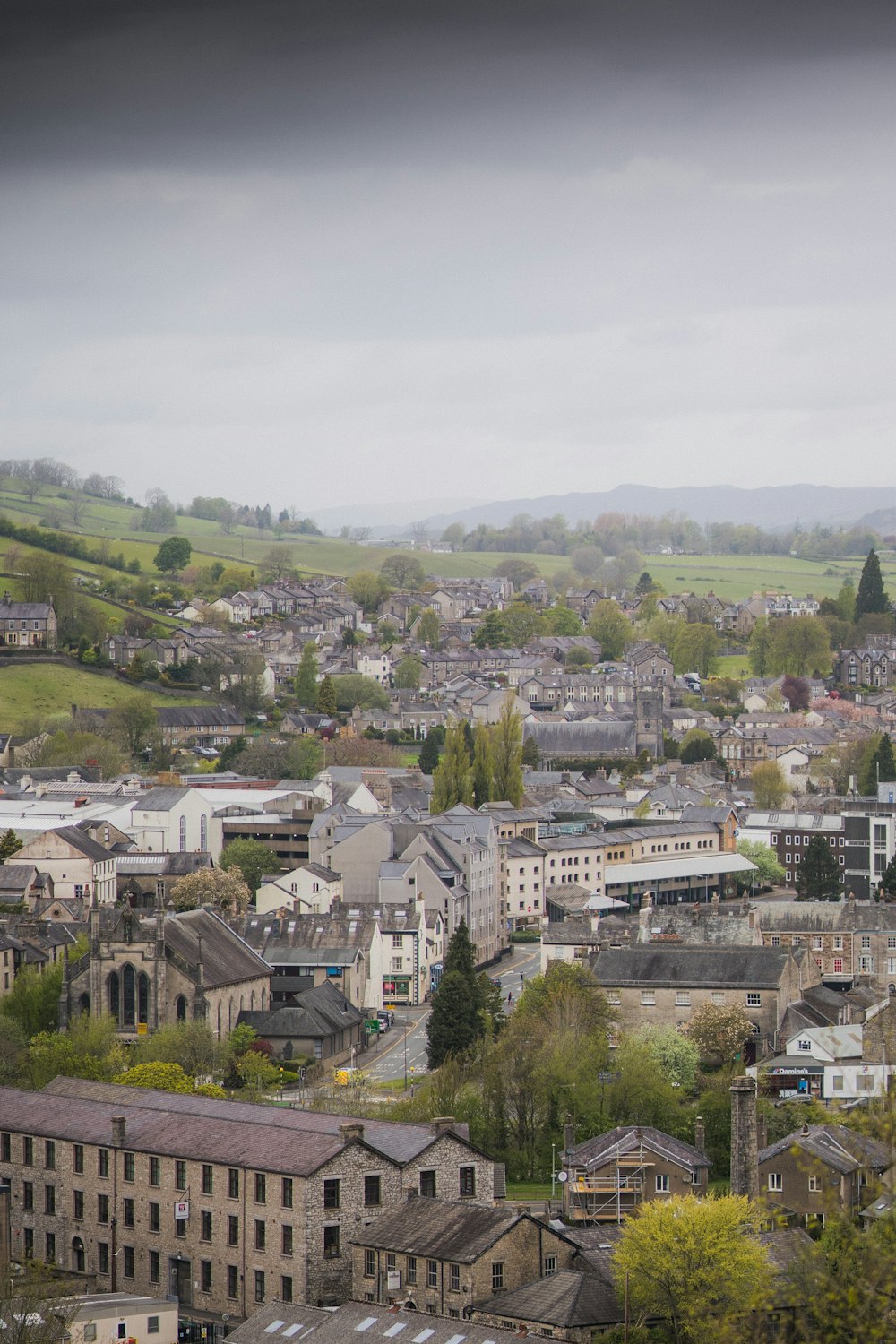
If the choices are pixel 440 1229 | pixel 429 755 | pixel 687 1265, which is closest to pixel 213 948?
pixel 440 1229

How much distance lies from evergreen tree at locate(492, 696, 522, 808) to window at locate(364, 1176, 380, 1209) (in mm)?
66142

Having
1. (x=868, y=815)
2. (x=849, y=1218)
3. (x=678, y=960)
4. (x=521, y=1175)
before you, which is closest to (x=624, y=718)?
(x=868, y=815)

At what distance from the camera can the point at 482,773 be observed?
114m

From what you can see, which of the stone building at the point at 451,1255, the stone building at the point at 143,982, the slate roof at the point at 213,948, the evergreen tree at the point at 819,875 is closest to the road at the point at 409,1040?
the slate roof at the point at 213,948

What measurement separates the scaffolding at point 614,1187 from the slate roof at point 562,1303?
839cm

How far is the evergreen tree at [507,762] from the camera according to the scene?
375 ft

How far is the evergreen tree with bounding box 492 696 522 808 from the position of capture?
114188 mm

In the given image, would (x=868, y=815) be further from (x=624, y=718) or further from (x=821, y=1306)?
(x=821, y=1306)

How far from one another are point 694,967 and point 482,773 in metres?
42.4

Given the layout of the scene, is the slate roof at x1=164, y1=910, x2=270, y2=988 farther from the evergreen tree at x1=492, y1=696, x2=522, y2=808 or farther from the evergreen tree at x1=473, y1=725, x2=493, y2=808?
the evergreen tree at x1=492, y1=696, x2=522, y2=808

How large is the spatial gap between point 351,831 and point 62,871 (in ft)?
38.2

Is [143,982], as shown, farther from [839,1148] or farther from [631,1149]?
[839,1148]

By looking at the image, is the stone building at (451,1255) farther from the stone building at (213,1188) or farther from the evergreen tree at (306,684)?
the evergreen tree at (306,684)

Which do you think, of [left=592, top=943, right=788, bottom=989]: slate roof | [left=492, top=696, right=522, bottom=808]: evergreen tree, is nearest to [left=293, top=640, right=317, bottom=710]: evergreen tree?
[left=492, top=696, right=522, bottom=808]: evergreen tree
